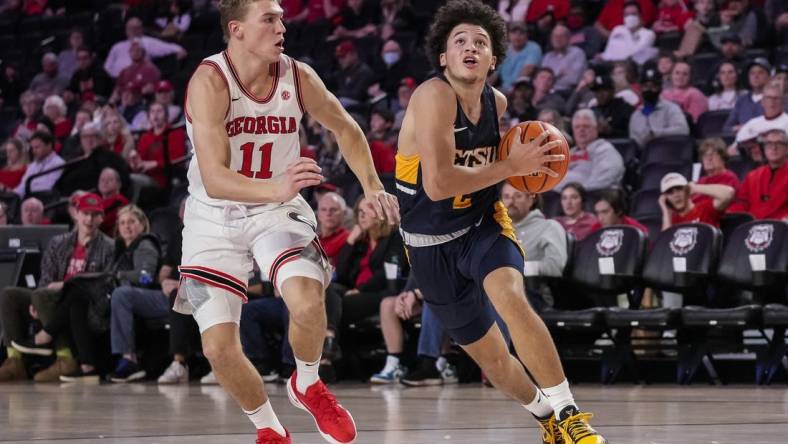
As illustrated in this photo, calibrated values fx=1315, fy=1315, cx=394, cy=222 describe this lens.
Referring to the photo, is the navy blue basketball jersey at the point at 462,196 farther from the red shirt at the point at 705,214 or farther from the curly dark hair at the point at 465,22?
the red shirt at the point at 705,214

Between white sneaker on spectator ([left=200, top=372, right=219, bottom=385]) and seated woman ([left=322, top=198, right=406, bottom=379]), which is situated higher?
seated woman ([left=322, top=198, right=406, bottom=379])

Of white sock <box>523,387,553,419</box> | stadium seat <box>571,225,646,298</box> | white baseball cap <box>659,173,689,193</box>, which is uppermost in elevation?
white baseball cap <box>659,173,689,193</box>

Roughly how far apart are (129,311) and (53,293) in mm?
688

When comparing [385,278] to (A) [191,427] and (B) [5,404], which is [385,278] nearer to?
(B) [5,404]

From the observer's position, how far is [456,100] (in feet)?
16.7

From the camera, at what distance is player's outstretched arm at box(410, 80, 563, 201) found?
4.79 meters

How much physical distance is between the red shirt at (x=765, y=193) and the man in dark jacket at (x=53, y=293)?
199 inches

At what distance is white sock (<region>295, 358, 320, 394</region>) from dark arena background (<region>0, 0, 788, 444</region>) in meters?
0.46

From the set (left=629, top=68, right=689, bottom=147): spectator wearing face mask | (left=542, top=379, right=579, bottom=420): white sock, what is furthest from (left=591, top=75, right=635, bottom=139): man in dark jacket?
(left=542, top=379, right=579, bottom=420): white sock

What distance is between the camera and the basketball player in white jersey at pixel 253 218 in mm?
4922

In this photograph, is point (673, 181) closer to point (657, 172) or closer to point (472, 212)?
point (657, 172)

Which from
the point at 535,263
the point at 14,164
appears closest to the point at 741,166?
the point at 535,263

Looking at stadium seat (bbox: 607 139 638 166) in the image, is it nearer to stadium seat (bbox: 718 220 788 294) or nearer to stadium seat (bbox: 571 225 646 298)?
stadium seat (bbox: 571 225 646 298)

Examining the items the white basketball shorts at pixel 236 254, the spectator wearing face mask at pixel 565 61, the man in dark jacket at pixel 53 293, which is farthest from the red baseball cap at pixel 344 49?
the white basketball shorts at pixel 236 254
